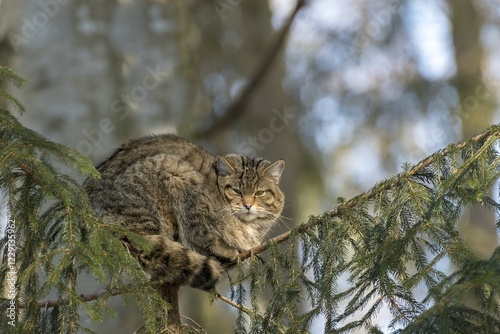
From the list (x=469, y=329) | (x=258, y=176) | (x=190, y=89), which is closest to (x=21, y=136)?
(x=469, y=329)

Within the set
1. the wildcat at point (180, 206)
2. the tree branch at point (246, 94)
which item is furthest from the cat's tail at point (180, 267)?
the tree branch at point (246, 94)

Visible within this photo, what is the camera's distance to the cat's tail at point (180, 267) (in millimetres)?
3762

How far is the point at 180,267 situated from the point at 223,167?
1324mm

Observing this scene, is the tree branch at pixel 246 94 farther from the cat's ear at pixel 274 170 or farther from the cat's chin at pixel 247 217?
the cat's chin at pixel 247 217

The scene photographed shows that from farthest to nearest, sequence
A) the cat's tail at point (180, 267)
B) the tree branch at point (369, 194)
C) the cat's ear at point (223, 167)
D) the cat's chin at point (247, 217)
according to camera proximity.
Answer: the cat's ear at point (223, 167)
the cat's chin at point (247, 217)
the cat's tail at point (180, 267)
the tree branch at point (369, 194)

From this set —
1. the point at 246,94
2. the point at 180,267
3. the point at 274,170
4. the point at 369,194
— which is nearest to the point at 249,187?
the point at 274,170

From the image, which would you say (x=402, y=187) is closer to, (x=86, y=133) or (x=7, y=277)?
(x=7, y=277)

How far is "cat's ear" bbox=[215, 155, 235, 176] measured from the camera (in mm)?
4953

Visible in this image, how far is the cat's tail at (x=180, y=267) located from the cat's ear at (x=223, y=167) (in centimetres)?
117

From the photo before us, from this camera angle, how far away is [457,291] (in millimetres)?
2209

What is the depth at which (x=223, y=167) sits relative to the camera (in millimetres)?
4969

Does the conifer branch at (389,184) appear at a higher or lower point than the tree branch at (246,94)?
lower

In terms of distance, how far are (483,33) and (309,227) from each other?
8914 millimetres

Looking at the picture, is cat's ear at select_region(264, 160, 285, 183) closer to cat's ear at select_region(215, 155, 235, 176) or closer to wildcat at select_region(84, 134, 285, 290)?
wildcat at select_region(84, 134, 285, 290)
